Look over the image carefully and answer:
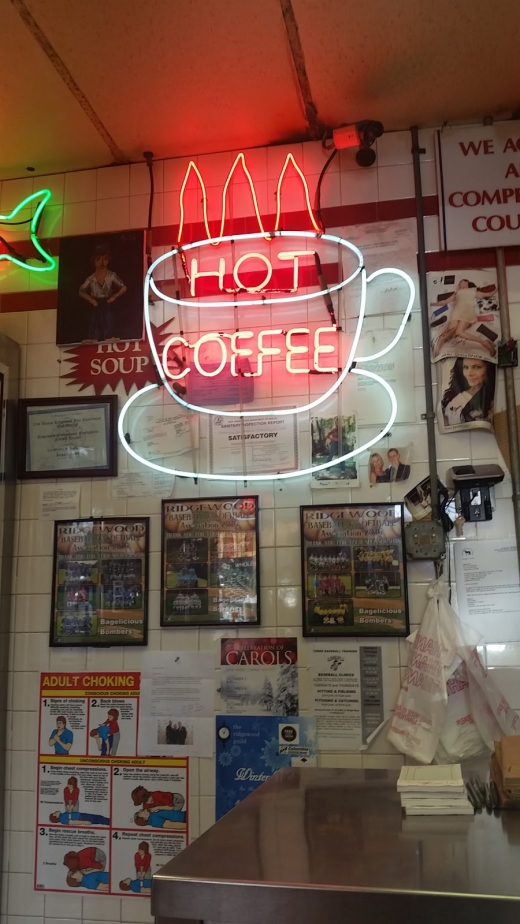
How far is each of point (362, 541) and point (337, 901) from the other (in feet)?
5.05

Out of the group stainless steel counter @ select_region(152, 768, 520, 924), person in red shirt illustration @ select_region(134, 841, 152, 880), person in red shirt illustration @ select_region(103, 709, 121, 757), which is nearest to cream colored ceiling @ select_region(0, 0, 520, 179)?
person in red shirt illustration @ select_region(103, 709, 121, 757)

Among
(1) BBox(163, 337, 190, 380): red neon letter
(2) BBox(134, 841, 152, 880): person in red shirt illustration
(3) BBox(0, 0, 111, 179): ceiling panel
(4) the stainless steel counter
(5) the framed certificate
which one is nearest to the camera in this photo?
(4) the stainless steel counter

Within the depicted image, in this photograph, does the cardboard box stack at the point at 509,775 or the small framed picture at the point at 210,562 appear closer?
the cardboard box stack at the point at 509,775

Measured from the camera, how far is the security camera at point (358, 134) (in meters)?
2.78

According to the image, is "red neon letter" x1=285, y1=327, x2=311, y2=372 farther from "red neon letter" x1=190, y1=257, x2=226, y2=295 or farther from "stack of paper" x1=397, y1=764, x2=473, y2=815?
"stack of paper" x1=397, y1=764, x2=473, y2=815

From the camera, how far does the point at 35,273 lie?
10.3ft

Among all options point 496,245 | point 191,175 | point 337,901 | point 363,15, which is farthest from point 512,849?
point 191,175

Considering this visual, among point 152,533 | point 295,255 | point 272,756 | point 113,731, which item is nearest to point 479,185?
point 295,255

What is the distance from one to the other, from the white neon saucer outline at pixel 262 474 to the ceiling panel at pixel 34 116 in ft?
3.41

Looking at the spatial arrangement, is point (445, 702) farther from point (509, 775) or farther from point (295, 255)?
point (295, 255)

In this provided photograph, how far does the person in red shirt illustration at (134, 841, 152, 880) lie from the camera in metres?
2.62

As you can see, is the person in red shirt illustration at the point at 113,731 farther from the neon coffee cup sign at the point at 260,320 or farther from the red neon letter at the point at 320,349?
the red neon letter at the point at 320,349

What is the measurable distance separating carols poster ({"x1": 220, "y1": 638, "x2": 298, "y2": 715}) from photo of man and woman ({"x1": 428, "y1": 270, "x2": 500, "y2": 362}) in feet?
4.03

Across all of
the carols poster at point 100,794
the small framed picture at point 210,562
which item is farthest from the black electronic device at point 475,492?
the carols poster at point 100,794
